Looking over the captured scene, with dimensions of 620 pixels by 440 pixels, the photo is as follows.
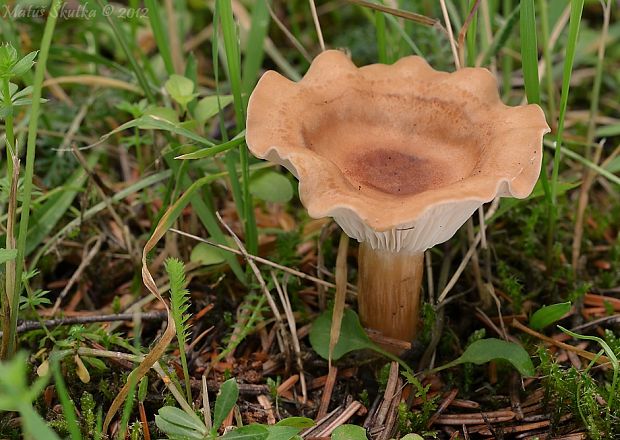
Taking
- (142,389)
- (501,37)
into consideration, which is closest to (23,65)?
(142,389)

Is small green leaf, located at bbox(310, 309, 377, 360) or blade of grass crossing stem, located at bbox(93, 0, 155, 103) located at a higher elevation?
blade of grass crossing stem, located at bbox(93, 0, 155, 103)

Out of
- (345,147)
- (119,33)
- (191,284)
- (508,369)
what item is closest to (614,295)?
(508,369)

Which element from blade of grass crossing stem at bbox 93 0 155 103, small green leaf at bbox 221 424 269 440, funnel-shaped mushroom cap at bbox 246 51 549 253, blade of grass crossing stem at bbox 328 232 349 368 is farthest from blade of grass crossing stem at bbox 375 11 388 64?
small green leaf at bbox 221 424 269 440

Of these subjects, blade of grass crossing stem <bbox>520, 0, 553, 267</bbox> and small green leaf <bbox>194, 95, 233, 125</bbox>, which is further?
small green leaf <bbox>194, 95, 233, 125</bbox>

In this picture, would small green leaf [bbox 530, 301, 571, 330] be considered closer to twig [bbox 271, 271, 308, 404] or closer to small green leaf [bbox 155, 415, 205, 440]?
twig [bbox 271, 271, 308, 404]

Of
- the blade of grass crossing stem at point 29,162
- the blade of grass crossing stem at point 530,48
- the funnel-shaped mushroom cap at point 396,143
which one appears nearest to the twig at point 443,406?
the funnel-shaped mushroom cap at point 396,143

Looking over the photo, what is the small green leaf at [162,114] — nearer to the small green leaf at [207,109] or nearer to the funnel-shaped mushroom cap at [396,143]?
the small green leaf at [207,109]

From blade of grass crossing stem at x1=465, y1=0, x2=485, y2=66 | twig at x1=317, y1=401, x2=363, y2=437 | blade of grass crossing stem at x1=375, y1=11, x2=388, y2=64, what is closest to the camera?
twig at x1=317, y1=401, x2=363, y2=437

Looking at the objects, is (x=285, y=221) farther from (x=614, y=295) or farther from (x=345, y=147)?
(x=614, y=295)
